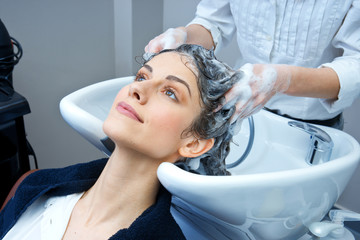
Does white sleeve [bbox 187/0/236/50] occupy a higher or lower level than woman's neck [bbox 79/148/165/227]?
higher

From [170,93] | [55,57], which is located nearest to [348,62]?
[170,93]

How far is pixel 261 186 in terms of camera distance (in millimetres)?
656

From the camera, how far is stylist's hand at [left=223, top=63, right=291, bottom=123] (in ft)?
2.82

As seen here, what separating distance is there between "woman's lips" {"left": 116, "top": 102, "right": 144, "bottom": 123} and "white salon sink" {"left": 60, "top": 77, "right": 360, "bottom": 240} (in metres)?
0.16

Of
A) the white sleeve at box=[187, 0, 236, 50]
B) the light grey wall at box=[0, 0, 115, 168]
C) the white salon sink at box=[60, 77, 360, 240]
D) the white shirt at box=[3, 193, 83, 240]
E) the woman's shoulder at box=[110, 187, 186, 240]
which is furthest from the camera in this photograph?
the light grey wall at box=[0, 0, 115, 168]

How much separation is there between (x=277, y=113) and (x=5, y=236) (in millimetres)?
959

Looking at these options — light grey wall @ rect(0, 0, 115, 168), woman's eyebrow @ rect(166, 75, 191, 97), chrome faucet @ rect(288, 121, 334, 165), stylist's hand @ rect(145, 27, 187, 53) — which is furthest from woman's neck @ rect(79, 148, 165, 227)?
light grey wall @ rect(0, 0, 115, 168)

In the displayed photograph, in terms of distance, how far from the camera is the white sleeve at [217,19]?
1288 millimetres

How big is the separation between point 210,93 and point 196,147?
0.48ft

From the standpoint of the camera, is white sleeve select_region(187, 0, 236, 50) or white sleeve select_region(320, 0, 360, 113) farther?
white sleeve select_region(187, 0, 236, 50)

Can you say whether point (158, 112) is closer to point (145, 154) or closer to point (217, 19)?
point (145, 154)

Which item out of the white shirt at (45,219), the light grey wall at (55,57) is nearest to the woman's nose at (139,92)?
the white shirt at (45,219)

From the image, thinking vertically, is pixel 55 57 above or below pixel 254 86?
below

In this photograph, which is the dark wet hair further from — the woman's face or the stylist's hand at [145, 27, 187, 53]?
the stylist's hand at [145, 27, 187, 53]
